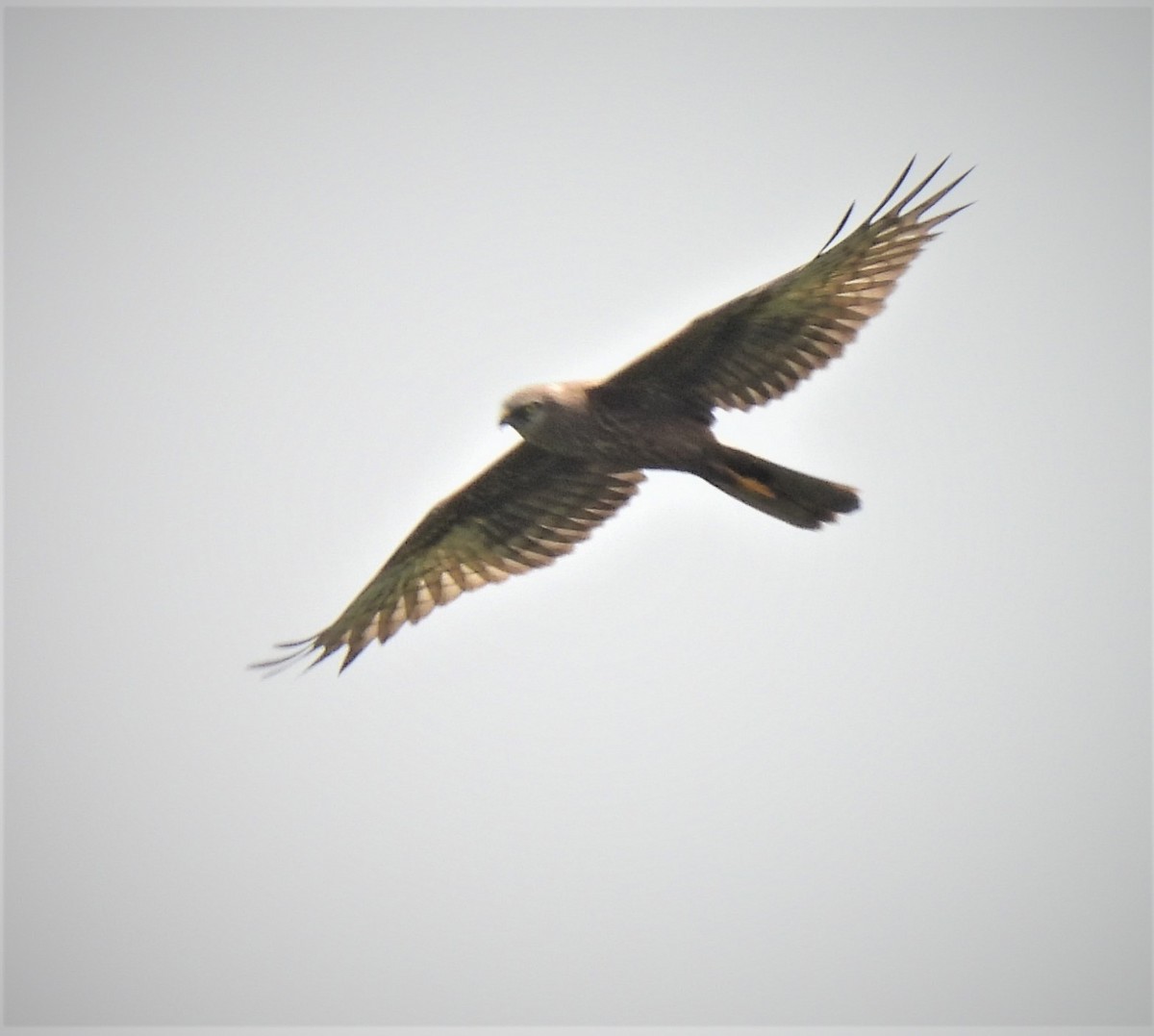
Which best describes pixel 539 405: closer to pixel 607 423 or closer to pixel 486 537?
pixel 607 423

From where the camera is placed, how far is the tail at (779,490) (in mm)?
7270

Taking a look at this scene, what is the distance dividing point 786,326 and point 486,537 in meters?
2.10

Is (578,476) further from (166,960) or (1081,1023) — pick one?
(166,960)

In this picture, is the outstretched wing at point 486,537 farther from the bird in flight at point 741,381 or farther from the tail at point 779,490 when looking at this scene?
the tail at point 779,490

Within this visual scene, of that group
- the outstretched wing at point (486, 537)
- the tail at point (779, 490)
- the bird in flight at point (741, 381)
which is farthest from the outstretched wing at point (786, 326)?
the outstretched wing at point (486, 537)

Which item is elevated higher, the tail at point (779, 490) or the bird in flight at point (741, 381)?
the bird in flight at point (741, 381)

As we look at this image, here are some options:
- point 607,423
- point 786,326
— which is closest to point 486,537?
point 607,423

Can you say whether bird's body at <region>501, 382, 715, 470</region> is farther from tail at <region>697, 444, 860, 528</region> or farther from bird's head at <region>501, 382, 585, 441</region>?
tail at <region>697, 444, 860, 528</region>

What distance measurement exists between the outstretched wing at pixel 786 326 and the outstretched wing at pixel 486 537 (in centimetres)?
97

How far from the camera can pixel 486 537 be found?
8.71 meters

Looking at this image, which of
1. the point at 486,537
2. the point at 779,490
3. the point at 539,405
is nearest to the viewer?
the point at 779,490

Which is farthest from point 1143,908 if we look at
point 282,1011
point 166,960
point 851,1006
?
point 166,960

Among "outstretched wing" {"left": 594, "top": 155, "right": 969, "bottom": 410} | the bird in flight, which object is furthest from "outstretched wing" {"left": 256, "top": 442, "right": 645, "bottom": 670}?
"outstretched wing" {"left": 594, "top": 155, "right": 969, "bottom": 410}

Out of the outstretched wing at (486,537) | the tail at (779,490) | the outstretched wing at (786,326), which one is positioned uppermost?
the outstretched wing at (786,326)
